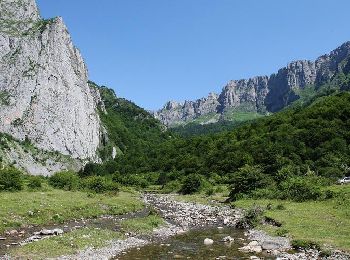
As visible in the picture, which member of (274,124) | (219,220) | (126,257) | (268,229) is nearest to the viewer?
(126,257)

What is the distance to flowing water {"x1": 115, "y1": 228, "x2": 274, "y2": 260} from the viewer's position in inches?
1152

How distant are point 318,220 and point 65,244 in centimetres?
2464

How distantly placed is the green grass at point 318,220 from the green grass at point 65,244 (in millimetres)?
16031

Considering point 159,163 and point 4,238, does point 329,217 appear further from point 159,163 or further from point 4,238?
point 159,163

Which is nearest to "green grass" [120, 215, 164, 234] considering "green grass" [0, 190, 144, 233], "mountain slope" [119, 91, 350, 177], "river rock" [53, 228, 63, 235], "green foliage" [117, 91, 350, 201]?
"river rock" [53, 228, 63, 235]

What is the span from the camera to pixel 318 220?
131ft

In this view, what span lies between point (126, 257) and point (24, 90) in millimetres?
173287

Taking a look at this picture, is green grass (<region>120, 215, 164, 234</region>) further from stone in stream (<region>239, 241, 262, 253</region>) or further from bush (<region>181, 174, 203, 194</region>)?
bush (<region>181, 174, 203, 194</region>)

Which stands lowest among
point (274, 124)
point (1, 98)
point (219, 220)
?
point (219, 220)

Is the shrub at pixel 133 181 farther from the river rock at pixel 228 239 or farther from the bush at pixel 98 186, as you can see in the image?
the river rock at pixel 228 239

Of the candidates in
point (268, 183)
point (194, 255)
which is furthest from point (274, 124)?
point (194, 255)

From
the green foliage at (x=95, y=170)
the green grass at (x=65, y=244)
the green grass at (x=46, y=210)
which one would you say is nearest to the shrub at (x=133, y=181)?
the green foliage at (x=95, y=170)

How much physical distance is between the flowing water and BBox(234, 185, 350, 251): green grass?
5.01 m

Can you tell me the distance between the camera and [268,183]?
69.6 m
